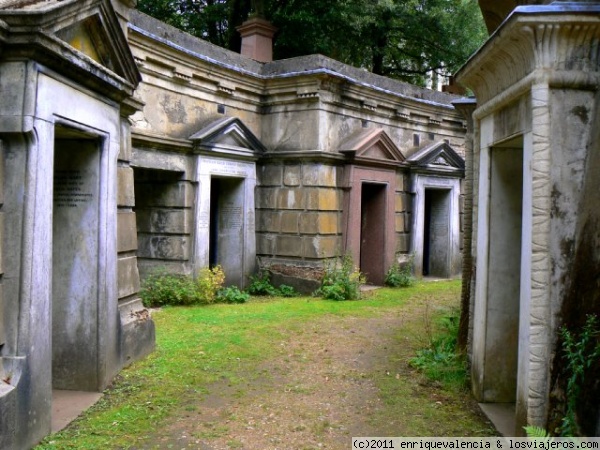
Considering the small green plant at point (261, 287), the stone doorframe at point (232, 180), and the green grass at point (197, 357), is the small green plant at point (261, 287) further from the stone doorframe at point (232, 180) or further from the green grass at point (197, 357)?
the green grass at point (197, 357)

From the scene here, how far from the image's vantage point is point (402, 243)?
12.8 meters

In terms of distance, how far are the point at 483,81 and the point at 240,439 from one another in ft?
11.1

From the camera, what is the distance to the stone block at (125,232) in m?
5.60

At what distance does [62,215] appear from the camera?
5.04 m

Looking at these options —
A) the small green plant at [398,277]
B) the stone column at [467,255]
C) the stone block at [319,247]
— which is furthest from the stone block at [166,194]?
the stone column at [467,255]

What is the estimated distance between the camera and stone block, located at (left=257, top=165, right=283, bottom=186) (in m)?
11.0

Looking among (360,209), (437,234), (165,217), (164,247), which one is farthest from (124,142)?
(437,234)

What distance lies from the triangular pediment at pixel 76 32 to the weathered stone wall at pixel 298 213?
5.21m

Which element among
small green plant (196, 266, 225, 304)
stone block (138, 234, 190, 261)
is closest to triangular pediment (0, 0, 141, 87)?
stone block (138, 234, 190, 261)

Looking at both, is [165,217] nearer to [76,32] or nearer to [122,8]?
[122,8]

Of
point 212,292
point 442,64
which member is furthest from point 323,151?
point 442,64

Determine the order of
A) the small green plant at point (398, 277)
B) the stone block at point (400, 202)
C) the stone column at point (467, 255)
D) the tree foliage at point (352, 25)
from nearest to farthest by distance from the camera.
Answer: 1. the stone column at point (467, 255)
2. the small green plant at point (398, 277)
3. the stone block at point (400, 202)
4. the tree foliage at point (352, 25)

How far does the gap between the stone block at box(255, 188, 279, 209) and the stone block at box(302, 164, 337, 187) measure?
2.21 ft

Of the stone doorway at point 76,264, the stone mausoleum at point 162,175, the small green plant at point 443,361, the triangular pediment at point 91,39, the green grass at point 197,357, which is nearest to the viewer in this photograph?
the stone mausoleum at point 162,175
